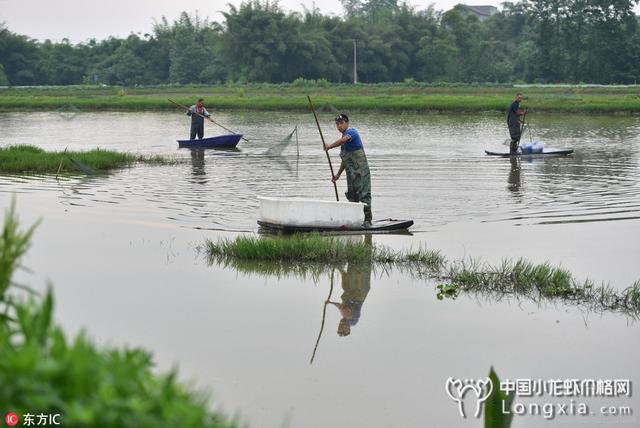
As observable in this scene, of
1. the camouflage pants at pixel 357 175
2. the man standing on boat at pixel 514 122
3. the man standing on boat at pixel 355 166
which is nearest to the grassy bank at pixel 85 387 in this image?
the man standing on boat at pixel 355 166

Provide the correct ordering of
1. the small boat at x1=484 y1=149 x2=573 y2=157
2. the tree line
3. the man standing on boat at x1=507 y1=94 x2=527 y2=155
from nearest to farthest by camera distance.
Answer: the man standing on boat at x1=507 y1=94 x2=527 y2=155
the small boat at x1=484 y1=149 x2=573 y2=157
the tree line

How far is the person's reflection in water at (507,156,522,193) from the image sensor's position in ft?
55.3

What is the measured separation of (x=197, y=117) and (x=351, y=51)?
4816 centimetres

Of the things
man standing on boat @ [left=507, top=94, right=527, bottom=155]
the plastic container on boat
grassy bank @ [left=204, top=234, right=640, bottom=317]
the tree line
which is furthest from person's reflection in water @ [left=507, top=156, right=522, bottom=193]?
the tree line

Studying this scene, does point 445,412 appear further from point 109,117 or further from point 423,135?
point 109,117

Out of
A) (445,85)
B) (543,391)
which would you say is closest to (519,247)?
(543,391)

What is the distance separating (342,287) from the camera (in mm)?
9203

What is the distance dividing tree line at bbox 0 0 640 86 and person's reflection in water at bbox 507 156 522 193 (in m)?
45.4

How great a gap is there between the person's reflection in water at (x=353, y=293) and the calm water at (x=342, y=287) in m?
0.04

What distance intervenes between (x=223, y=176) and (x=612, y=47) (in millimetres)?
50717

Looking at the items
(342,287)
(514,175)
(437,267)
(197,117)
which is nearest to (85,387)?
(342,287)

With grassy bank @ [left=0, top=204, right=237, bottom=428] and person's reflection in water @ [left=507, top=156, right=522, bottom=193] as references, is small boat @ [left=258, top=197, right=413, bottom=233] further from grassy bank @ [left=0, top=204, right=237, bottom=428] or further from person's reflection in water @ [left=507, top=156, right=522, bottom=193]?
grassy bank @ [left=0, top=204, right=237, bottom=428]

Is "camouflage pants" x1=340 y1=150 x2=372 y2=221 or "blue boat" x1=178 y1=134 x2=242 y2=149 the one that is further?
"blue boat" x1=178 y1=134 x2=242 y2=149

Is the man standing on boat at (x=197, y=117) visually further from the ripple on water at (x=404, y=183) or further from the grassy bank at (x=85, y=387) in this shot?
the grassy bank at (x=85, y=387)
